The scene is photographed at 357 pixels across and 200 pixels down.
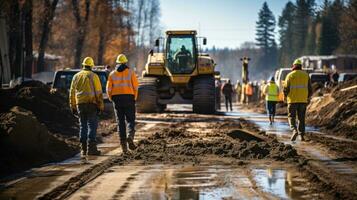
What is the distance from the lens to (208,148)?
45.2 ft

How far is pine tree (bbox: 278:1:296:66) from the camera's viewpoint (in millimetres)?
120050

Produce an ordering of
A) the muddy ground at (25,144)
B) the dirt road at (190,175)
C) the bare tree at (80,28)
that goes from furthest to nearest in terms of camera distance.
A: the bare tree at (80,28) < the muddy ground at (25,144) < the dirt road at (190,175)

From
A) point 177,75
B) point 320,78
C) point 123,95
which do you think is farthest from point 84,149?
point 320,78

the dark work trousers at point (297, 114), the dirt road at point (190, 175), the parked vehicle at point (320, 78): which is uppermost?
the parked vehicle at point (320, 78)

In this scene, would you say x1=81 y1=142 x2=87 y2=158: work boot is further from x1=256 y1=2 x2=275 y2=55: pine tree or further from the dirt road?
x1=256 y1=2 x2=275 y2=55: pine tree

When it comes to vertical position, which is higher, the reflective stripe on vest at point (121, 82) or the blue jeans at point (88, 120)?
the reflective stripe on vest at point (121, 82)

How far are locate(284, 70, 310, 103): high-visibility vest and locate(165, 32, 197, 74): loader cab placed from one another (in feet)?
41.6

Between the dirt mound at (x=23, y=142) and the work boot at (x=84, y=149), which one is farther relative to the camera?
the work boot at (x=84, y=149)

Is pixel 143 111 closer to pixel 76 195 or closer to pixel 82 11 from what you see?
pixel 76 195

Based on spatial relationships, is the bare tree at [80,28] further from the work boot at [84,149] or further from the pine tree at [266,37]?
the pine tree at [266,37]

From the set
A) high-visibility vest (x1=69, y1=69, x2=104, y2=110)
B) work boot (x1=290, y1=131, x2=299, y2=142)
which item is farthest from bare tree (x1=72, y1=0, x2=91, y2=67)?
high-visibility vest (x1=69, y1=69, x2=104, y2=110)

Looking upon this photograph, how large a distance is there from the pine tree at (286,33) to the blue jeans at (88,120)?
103 m

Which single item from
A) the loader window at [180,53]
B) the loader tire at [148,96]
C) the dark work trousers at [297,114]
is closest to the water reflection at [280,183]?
the dark work trousers at [297,114]

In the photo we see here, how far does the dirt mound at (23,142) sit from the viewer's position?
39.9ft
